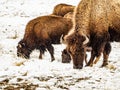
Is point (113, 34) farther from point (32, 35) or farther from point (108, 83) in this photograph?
point (32, 35)

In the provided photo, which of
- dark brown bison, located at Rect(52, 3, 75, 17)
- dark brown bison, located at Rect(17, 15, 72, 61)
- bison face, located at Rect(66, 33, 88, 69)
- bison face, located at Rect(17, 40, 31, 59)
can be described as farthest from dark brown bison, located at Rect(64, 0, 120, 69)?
dark brown bison, located at Rect(52, 3, 75, 17)

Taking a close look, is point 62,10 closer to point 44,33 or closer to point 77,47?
point 44,33

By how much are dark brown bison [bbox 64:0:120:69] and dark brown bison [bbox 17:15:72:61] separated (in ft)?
11.5

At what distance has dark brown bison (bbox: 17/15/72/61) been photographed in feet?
42.5

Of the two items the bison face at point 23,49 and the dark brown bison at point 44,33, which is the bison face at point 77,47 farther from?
the bison face at point 23,49

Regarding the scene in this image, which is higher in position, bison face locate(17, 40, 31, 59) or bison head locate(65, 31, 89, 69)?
bison head locate(65, 31, 89, 69)

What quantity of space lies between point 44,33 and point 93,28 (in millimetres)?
4222

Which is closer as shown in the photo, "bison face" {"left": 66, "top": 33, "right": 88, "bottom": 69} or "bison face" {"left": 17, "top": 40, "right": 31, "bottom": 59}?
"bison face" {"left": 66, "top": 33, "right": 88, "bottom": 69}

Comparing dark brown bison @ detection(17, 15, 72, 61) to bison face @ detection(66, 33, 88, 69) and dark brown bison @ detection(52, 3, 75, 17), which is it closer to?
dark brown bison @ detection(52, 3, 75, 17)

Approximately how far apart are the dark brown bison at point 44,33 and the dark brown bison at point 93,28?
349 centimetres

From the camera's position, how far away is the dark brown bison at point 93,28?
28.4ft

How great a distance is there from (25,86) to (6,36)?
9990 mm

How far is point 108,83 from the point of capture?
6742 millimetres

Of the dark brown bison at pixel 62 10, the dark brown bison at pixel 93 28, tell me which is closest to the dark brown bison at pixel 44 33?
the dark brown bison at pixel 62 10
